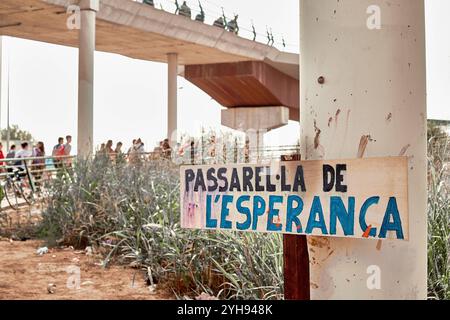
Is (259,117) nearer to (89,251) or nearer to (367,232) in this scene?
(89,251)

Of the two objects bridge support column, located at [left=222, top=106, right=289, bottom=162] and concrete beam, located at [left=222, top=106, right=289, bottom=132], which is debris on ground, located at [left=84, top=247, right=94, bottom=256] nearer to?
bridge support column, located at [left=222, top=106, right=289, bottom=162]

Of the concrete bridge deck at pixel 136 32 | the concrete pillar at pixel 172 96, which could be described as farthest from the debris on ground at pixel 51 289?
the concrete pillar at pixel 172 96

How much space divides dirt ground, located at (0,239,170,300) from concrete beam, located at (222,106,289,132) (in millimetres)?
23955

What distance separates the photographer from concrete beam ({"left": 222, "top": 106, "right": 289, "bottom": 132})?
3087 cm

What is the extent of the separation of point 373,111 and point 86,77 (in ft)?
51.1

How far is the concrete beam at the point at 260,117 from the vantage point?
101 feet

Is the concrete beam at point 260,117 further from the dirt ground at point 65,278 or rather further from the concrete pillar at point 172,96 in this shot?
the dirt ground at point 65,278

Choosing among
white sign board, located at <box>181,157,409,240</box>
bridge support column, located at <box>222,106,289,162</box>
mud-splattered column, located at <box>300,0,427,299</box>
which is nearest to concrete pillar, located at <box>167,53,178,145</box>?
bridge support column, located at <box>222,106,289,162</box>

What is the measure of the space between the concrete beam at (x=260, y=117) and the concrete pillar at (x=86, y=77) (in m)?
14.5

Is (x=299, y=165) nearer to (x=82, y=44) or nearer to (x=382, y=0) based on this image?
(x=382, y=0)

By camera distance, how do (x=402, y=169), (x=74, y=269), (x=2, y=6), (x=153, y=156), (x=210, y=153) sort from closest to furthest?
(x=402, y=169)
(x=74, y=269)
(x=210, y=153)
(x=153, y=156)
(x=2, y=6)

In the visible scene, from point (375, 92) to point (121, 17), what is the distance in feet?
54.6

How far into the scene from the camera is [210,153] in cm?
747
